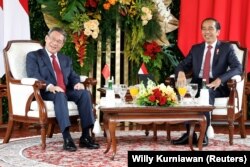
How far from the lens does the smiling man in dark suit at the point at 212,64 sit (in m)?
5.72

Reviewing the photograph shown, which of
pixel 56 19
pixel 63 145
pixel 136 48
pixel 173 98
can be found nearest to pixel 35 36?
pixel 56 19

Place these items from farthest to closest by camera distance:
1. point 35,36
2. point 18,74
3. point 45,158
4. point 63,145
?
1. point 35,36
2. point 18,74
3. point 63,145
4. point 45,158

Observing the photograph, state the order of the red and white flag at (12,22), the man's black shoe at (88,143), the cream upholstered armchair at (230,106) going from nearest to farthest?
the man's black shoe at (88,143), the cream upholstered armchair at (230,106), the red and white flag at (12,22)

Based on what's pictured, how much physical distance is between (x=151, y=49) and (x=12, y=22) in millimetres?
1657

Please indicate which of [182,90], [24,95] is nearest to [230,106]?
[182,90]

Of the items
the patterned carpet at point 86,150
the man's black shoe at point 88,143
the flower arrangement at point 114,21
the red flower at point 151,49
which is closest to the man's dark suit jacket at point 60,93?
the man's black shoe at point 88,143

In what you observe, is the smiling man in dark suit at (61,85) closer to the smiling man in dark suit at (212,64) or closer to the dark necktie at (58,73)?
the dark necktie at (58,73)

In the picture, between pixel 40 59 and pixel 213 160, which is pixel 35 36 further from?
pixel 213 160

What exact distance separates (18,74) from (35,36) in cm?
189

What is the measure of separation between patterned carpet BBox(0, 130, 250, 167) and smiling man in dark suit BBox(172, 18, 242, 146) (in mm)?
335

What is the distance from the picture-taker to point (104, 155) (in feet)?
16.3

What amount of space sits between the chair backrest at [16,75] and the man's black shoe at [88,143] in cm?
63

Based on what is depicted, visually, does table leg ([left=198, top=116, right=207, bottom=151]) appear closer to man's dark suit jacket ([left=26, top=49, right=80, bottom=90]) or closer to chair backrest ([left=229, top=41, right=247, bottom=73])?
chair backrest ([left=229, top=41, right=247, bottom=73])

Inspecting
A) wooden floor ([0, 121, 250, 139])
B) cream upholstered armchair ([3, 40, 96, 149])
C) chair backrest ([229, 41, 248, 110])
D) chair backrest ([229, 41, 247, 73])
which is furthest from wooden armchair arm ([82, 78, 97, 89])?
chair backrest ([229, 41, 247, 73])
